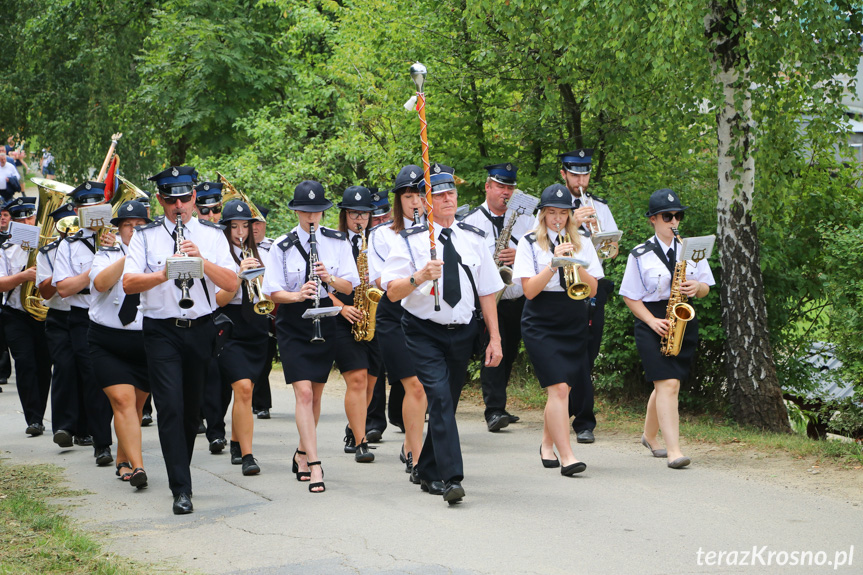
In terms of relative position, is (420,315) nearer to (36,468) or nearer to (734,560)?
(734,560)

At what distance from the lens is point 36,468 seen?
29.1ft

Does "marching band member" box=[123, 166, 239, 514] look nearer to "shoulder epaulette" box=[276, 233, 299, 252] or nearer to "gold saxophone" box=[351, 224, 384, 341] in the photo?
"shoulder epaulette" box=[276, 233, 299, 252]

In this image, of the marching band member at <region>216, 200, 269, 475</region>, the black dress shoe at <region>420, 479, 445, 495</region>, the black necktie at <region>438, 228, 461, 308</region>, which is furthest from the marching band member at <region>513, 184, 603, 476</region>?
the marching band member at <region>216, 200, 269, 475</region>

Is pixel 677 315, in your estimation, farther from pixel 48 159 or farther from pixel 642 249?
pixel 48 159

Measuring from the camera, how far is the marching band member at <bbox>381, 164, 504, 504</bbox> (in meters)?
7.03

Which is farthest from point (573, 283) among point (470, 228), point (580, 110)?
point (580, 110)

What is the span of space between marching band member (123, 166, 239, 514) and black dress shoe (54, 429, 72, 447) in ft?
9.47

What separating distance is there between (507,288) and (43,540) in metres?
5.03

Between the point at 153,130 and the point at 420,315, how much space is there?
19.3 m

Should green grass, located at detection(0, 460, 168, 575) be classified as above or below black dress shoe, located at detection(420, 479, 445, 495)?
below

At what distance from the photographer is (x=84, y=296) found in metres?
9.24

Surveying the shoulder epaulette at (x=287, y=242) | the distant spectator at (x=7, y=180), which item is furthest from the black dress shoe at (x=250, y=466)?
the distant spectator at (x=7, y=180)

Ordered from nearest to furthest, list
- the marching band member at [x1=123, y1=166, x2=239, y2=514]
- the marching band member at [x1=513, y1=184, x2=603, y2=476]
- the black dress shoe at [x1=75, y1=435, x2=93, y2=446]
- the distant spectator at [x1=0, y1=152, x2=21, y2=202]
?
1. the marching band member at [x1=123, y1=166, x2=239, y2=514]
2. the marching band member at [x1=513, y1=184, x2=603, y2=476]
3. the black dress shoe at [x1=75, y1=435, x2=93, y2=446]
4. the distant spectator at [x1=0, y1=152, x2=21, y2=202]

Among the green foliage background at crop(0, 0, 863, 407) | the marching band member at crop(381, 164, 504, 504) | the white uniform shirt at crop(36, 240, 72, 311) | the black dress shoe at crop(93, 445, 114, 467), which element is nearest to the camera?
the marching band member at crop(381, 164, 504, 504)
